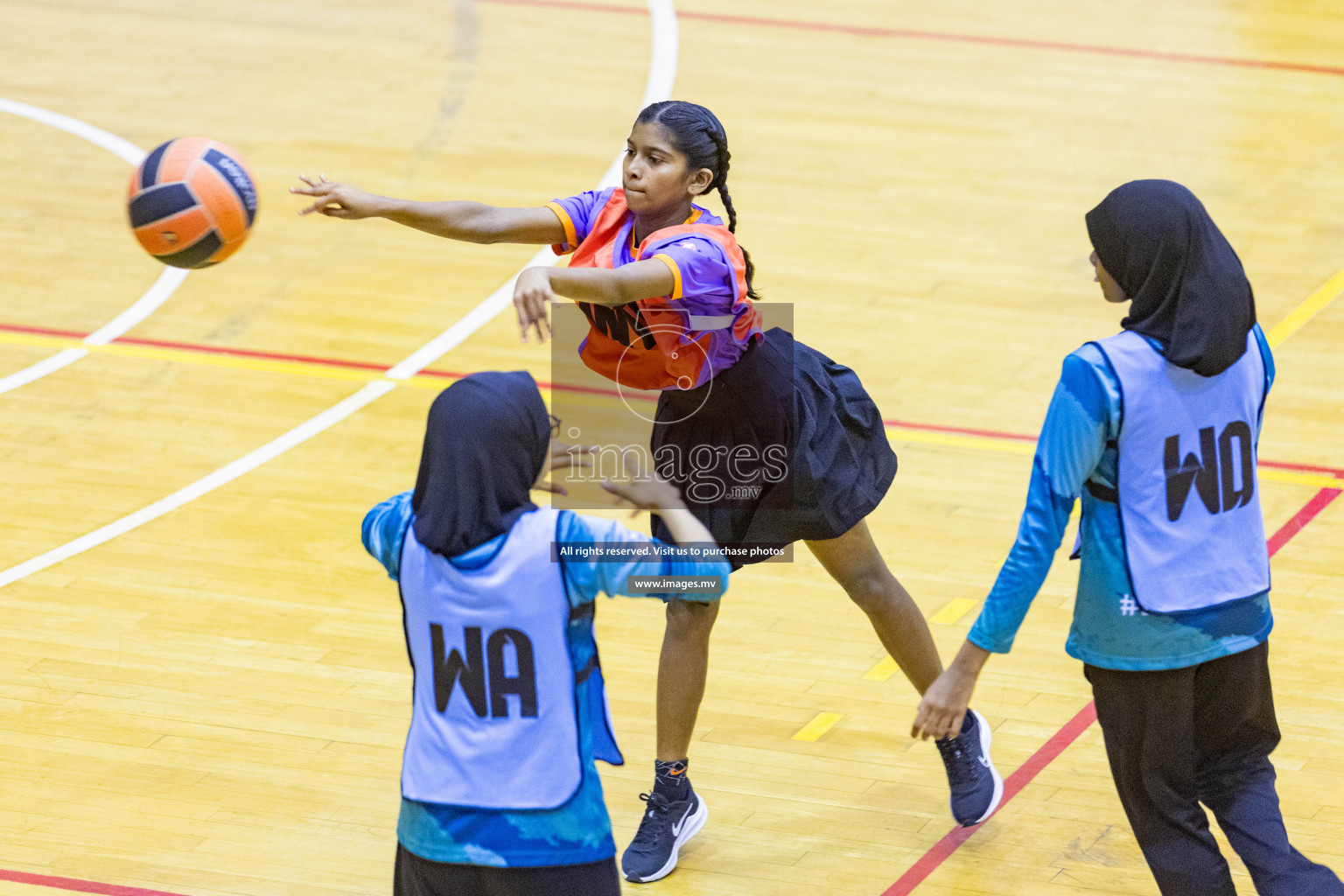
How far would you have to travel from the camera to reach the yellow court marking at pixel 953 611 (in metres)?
5.30

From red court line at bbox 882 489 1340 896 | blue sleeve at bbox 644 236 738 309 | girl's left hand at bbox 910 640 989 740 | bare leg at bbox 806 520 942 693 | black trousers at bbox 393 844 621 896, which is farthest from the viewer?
bare leg at bbox 806 520 942 693

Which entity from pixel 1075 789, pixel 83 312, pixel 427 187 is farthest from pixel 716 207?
pixel 1075 789

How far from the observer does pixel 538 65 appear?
34.2 ft

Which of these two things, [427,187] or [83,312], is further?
[427,187]

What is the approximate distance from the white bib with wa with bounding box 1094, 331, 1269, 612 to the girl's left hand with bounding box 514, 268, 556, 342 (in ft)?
3.47

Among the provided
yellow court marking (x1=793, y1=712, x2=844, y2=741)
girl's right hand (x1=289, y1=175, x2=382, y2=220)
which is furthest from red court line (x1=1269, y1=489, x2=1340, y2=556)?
girl's right hand (x1=289, y1=175, x2=382, y2=220)

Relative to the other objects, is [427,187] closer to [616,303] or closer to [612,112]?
[612,112]

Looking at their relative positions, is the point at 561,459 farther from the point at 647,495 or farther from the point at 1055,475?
the point at 1055,475

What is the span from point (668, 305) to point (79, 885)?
1.96 metres

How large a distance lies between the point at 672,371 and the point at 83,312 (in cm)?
462

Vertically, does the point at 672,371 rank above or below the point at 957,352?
above

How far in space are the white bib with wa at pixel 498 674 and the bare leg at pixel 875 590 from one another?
132cm

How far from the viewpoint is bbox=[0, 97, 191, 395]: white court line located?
23.2ft

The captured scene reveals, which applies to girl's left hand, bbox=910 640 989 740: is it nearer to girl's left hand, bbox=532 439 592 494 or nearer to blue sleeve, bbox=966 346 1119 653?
blue sleeve, bbox=966 346 1119 653
